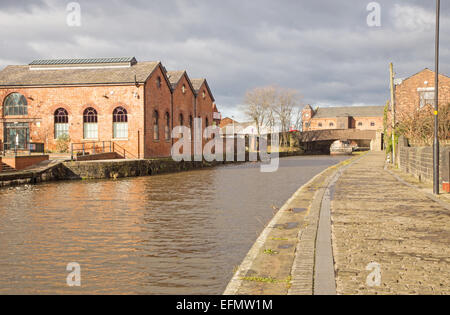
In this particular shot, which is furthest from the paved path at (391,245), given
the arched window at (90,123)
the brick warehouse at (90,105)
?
the arched window at (90,123)

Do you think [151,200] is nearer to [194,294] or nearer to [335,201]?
[335,201]

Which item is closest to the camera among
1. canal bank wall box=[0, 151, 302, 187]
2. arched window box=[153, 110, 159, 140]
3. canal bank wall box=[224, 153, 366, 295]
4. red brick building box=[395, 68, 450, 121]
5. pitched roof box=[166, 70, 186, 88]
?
canal bank wall box=[224, 153, 366, 295]

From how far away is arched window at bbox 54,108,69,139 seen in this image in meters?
30.6

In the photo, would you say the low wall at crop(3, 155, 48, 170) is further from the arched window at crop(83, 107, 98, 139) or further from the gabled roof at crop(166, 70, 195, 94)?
the gabled roof at crop(166, 70, 195, 94)

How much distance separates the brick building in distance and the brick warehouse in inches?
3371

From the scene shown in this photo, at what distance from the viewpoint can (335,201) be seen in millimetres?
11570

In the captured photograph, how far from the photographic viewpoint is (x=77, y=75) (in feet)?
103

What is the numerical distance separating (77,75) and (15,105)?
5.19 meters

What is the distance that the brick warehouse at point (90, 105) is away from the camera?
97.8 ft

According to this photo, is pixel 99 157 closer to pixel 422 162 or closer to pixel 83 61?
pixel 83 61

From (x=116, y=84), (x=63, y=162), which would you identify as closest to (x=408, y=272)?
(x=63, y=162)

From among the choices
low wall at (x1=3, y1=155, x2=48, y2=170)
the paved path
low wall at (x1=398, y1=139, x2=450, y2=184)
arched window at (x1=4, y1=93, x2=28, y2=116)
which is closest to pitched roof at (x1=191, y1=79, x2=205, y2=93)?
arched window at (x1=4, y1=93, x2=28, y2=116)

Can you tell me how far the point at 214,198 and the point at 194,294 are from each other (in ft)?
30.7

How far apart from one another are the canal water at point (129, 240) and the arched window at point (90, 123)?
50.0 feet
